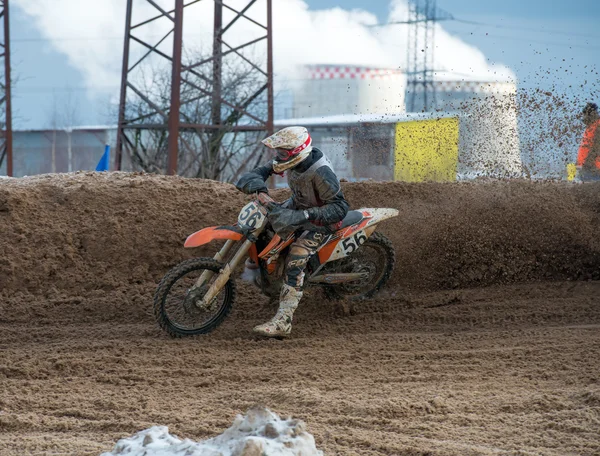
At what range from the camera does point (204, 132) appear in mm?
18172

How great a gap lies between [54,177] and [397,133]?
584cm

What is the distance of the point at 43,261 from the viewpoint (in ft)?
27.1

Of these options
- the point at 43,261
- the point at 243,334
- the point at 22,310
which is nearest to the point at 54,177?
the point at 43,261

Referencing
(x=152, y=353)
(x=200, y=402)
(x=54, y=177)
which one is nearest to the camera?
(x=200, y=402)

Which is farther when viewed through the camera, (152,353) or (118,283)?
(118,283)

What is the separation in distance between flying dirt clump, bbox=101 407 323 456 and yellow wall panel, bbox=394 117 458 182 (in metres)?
8.41

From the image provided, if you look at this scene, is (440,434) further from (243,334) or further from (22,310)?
(22,310)

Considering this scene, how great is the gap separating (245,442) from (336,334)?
167 inches

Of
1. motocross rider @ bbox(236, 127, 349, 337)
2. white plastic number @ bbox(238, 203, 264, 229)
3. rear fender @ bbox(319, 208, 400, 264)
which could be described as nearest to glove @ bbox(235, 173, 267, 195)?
motocross rider @ bbox(236, 127, 349, 337)

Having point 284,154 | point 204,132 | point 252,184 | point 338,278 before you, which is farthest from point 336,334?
point 204,132

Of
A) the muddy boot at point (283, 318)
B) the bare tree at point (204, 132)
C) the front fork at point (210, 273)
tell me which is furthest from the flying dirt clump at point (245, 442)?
the bare tree at point (204, 132)

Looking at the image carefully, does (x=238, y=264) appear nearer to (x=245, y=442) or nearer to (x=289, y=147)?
(x=289, y=147)

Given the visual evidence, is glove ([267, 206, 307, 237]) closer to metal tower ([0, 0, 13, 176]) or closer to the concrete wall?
metal tower ([0, 0, 13, 176])

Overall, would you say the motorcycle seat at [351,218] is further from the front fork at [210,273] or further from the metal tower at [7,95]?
the metal tower at [7,95]
